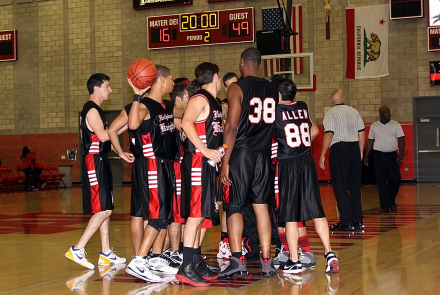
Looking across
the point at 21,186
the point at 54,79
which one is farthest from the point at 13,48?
the point at 21,186

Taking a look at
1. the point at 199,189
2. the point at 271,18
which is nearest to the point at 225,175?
the point at 199,189

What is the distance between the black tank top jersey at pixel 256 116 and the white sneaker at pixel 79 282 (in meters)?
1.83

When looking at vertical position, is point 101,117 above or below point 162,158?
above

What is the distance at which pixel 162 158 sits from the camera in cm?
536

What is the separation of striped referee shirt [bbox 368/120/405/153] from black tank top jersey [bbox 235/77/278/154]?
5.42 m

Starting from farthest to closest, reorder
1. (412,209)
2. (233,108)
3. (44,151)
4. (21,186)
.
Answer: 1. (44,151)
2. (21,186)
3. (412,209)
4. (233,108)

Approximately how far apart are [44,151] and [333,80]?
11971 millimetres

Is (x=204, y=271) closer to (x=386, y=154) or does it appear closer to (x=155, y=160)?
(x=155, y=160)

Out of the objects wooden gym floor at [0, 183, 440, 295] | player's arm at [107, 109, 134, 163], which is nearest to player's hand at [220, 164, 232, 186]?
wooden gym floor at [0, 183, 440, 295]

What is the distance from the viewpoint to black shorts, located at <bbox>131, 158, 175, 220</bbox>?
522 centimetres

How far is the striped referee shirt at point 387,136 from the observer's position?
999 cm

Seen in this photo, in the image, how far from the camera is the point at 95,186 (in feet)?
18.9

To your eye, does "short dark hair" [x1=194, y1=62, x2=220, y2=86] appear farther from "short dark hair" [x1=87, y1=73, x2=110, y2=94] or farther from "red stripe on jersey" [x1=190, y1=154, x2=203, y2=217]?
"short dark hair" [x1=87, y1=73, x2=110, y2=94]

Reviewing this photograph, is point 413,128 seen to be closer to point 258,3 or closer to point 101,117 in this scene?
point 258,3
